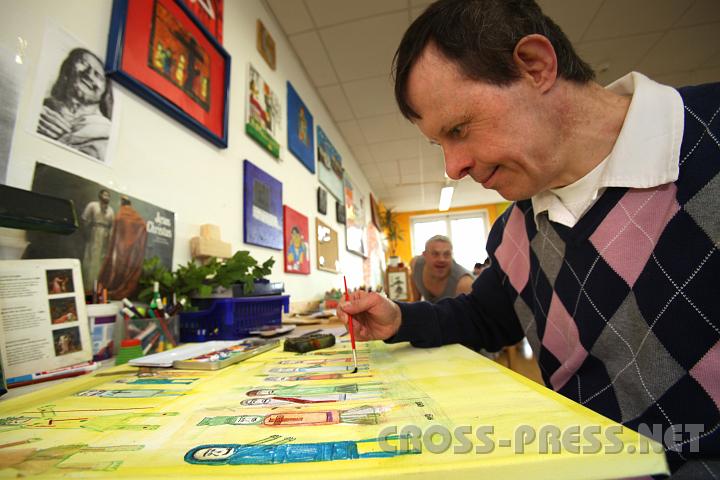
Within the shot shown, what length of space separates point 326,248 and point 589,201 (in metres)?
2.16

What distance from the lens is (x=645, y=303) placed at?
1.67 ft

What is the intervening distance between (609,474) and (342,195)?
3.14 m

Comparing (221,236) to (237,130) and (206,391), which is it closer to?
(237,130)

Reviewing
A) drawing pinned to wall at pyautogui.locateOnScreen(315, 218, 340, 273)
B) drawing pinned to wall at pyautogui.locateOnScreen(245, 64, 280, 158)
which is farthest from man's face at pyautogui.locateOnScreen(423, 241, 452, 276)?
drawing pinned to wall at pyautogui.locateOnScreen(245, 64, 280, 158)

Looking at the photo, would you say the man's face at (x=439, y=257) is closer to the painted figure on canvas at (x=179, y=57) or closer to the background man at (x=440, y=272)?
the background man at (x=440, y=272)

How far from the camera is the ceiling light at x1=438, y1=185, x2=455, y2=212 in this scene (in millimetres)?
5582

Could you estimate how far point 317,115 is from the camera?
274 centimetres

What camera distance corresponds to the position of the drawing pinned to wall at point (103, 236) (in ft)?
2.19

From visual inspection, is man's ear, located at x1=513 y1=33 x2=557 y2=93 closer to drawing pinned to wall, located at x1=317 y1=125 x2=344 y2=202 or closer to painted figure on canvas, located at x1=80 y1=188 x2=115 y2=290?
painted figure on canvas, located at x1=80 y1=188 x2=115 y2=290

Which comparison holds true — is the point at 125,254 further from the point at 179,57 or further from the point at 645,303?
the point at 645,303

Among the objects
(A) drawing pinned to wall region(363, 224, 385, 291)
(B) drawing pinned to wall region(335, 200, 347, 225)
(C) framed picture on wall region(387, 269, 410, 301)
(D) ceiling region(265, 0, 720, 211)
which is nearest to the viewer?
(D) ceiling region(265, 0, 720, 211)

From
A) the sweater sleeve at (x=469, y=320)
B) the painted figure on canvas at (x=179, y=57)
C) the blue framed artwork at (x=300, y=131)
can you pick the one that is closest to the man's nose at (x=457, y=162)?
the sweater sleeve at (x=469, y=320)

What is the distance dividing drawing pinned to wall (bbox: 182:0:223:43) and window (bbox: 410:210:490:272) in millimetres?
6297

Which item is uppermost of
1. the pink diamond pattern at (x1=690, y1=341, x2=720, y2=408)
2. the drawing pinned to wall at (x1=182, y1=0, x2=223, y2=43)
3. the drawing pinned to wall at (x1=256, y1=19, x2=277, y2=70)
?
the drawing pinned to wall at (x1=256, y1=19, x2=277, y2=70)
